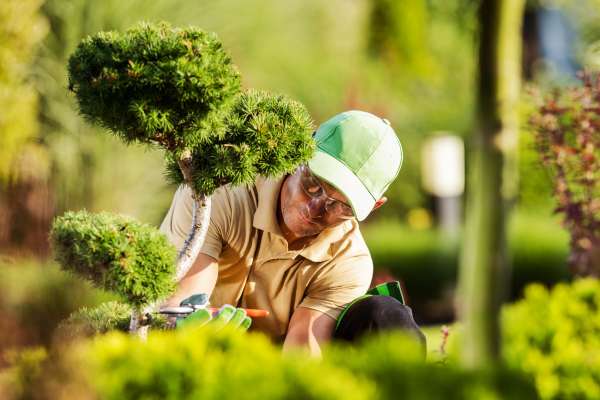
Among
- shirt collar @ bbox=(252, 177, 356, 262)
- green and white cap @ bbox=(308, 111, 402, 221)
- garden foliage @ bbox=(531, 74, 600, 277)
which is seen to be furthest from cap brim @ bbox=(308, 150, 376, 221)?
garden foliage @ bbox=(531, 74, 600, 277)

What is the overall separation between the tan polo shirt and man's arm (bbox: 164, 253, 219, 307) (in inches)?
3.6

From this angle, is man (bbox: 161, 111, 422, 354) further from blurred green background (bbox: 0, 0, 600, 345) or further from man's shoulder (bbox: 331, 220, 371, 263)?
blurred green background (bbox: 0, 0, 600, 345)

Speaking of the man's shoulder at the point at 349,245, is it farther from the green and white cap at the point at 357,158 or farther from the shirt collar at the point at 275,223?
the green and white cap at the point at 357,158

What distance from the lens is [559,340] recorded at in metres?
4.28

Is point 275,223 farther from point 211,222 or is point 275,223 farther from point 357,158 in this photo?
point 357,158

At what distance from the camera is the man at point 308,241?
344 cm

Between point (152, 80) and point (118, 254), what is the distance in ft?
1.62

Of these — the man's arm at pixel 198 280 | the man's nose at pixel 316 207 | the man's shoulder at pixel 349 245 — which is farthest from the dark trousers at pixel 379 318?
the man's arm at pixel 198 280

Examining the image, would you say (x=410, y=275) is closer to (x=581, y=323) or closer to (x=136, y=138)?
(x=581, y=323)

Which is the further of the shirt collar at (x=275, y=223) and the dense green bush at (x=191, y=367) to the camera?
the shirt collar at (x=275, y=223)

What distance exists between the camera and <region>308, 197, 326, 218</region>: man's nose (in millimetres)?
3451

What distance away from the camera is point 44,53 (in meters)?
9.02

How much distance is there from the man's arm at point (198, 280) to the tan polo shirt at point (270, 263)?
0.30ft

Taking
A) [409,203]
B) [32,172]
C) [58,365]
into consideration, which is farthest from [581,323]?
[409,203]
